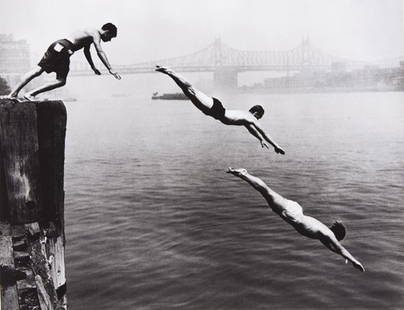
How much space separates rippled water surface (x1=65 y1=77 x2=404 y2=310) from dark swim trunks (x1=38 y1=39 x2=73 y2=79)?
269 inches

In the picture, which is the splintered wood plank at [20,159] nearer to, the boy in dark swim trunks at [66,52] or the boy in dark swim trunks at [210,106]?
the boy in dark swim trunks at [66,52]

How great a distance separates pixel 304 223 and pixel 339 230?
230mm

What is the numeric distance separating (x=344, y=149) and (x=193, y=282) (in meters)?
26.0

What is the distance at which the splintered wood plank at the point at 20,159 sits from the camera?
13.7 feet

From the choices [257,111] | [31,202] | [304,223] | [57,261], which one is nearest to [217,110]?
[257,111]

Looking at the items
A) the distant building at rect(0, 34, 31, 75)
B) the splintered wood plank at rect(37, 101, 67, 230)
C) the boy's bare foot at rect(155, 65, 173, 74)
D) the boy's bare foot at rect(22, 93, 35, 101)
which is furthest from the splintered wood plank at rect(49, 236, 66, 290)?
the distant building at rect(0, 34, 31, 75)

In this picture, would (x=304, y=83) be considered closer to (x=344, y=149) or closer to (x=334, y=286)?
(x=344, y=149)

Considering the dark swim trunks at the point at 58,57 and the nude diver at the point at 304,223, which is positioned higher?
the dark swim trunks at the point at 58,57

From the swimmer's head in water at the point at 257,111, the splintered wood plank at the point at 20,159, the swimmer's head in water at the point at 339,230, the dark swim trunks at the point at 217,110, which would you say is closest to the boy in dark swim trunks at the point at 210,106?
the dark swim trunks at the point at 217,110

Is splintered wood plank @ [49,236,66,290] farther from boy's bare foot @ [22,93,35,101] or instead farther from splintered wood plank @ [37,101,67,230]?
boy's bare foot @ [22,93,35,101]

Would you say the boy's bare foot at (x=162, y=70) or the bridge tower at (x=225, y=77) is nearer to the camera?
the boy's bare foot at (x=162, y=70)

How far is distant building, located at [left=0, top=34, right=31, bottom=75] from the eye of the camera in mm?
82625

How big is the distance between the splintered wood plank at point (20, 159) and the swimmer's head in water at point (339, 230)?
2.89 metres

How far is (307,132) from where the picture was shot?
45.2 metres
